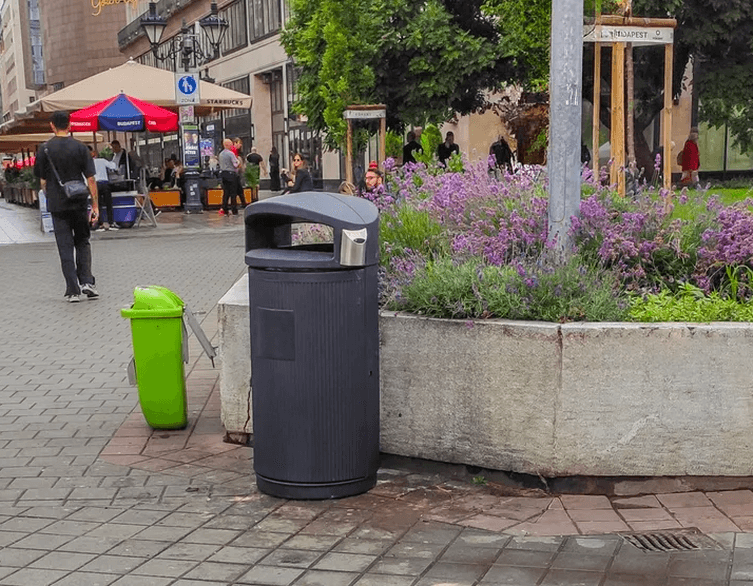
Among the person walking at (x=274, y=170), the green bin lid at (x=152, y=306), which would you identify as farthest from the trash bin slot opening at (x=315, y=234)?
the person walking at (x=274, y=170)

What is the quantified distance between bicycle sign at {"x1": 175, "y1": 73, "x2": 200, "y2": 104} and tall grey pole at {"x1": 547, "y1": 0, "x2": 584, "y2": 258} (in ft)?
60.7

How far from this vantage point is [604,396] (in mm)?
4723

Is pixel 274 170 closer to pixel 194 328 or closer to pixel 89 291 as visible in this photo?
pixel 89 291

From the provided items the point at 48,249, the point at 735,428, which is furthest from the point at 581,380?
the point at 48,249

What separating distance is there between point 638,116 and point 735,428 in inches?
764

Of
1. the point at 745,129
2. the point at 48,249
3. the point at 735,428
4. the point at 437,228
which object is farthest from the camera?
the point at 745,129

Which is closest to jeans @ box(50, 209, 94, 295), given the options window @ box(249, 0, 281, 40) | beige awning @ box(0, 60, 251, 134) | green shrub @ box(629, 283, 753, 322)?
green shrub @ box(629, 283, 753, 322)

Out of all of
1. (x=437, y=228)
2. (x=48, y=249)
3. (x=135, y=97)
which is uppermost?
(x=135, y=97)

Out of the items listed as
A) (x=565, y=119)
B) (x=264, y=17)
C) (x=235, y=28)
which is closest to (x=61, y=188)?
(x=565, y=119)

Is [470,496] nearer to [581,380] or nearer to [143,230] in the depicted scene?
[581,380]

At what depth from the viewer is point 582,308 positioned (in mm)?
4941

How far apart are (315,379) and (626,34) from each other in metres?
4.95

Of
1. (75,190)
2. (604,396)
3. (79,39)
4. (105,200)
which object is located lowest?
(604,396)

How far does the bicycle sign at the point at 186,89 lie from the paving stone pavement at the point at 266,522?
56.0 feet
